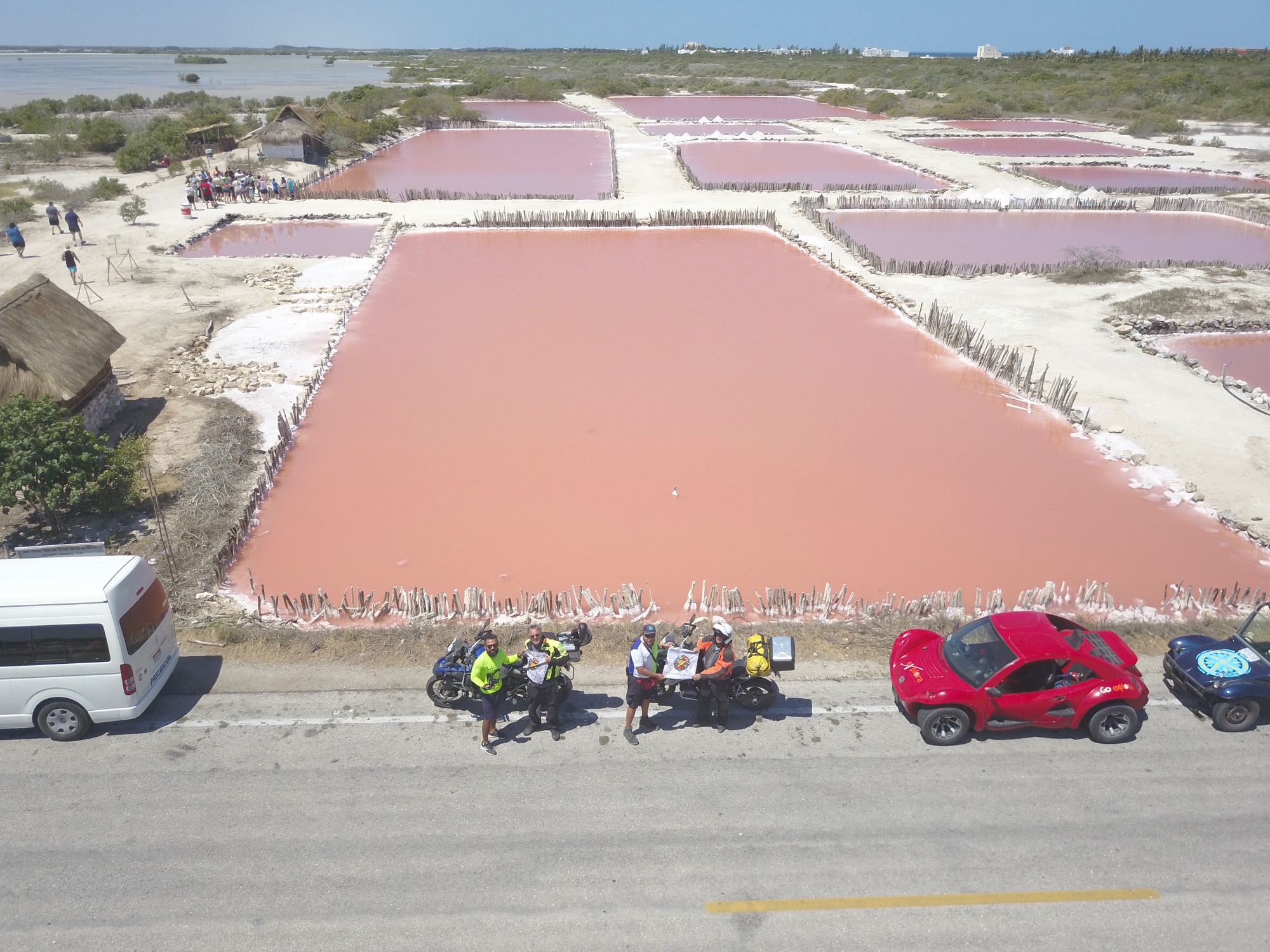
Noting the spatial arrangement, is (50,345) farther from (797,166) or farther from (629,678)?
(797,166)

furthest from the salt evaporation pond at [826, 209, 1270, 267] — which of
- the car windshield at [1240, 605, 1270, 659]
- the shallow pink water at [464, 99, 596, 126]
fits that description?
the shallow pink water at [464, 99, 596, 126]

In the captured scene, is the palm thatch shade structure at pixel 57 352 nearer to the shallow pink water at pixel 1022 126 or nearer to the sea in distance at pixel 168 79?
the shallow pink water at pixel 1022 126

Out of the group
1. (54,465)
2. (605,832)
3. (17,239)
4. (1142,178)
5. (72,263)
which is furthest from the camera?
(1142,178)

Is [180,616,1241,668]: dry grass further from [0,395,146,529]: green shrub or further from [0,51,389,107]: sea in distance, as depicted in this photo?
[0,51,389,107]: sea in distance

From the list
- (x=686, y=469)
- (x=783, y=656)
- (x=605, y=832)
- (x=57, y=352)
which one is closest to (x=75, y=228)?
(x=57, y=352)

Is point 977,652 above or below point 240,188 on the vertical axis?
below

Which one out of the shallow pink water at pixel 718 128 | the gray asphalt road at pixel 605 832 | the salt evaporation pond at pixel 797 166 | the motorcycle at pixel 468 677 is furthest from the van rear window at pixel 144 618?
the shallow pink water at pixel 718 128

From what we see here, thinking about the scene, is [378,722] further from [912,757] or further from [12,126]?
[12,126]
